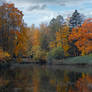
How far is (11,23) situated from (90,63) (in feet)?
82.2

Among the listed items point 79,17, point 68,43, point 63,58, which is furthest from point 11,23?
point 79,17

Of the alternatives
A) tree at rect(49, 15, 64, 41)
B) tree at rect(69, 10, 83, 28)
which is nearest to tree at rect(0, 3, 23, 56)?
tree at rect(49, 15, 64, 41)

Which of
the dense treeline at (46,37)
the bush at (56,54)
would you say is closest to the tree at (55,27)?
the dense treeline at (46,37)

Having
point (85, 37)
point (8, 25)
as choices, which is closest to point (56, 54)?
point (85, 37)

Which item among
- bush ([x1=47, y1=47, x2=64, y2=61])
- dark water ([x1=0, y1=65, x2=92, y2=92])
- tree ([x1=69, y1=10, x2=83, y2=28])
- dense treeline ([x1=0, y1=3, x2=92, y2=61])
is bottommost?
dark water ([x1=0, y1=65, x2=92, y2=92])

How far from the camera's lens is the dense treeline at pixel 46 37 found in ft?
85.9

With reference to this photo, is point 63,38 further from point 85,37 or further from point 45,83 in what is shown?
Result: point 45,83

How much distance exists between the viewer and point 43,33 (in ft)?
206

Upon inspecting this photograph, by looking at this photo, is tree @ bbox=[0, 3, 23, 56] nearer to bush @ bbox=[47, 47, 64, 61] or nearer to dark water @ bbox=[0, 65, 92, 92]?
dark water @ bbox=[0, 65, 92, 92]

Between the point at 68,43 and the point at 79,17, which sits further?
the point at 79,17

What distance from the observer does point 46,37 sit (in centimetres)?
6038

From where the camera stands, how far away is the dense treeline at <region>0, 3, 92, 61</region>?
26.2 m

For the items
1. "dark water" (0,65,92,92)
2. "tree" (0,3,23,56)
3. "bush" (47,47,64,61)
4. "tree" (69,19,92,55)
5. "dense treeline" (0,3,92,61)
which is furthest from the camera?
"bush" (47,47,64,61)

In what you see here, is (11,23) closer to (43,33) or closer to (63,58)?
(63,58)
